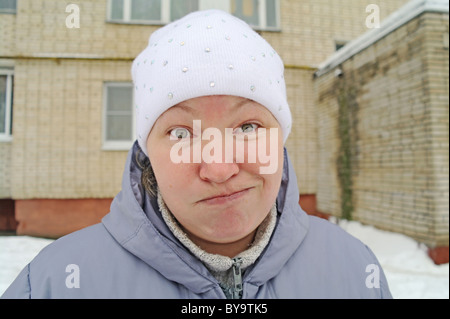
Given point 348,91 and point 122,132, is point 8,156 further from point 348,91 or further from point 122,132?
point 348,91

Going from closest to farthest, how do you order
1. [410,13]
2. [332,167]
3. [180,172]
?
1. [180,172]
2. [410,13]
3. [332,167]

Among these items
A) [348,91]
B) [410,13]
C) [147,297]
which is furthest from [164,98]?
[348,91]

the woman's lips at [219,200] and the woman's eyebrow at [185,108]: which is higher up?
the woman's eyebrow at [185,108]

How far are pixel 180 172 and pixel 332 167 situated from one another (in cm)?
457

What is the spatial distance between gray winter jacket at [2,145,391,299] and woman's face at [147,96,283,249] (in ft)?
0.44

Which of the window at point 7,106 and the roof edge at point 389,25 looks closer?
the roof edge at point 389,25

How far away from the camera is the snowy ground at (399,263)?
2.31 meters

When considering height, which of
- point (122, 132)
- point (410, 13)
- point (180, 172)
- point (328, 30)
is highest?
point (328, 30)

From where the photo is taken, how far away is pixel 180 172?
27.5 inches

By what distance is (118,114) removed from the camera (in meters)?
4.81

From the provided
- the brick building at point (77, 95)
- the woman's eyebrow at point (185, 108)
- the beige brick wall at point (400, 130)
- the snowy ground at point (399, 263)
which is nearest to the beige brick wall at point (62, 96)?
the brick building at point (77, 95)
